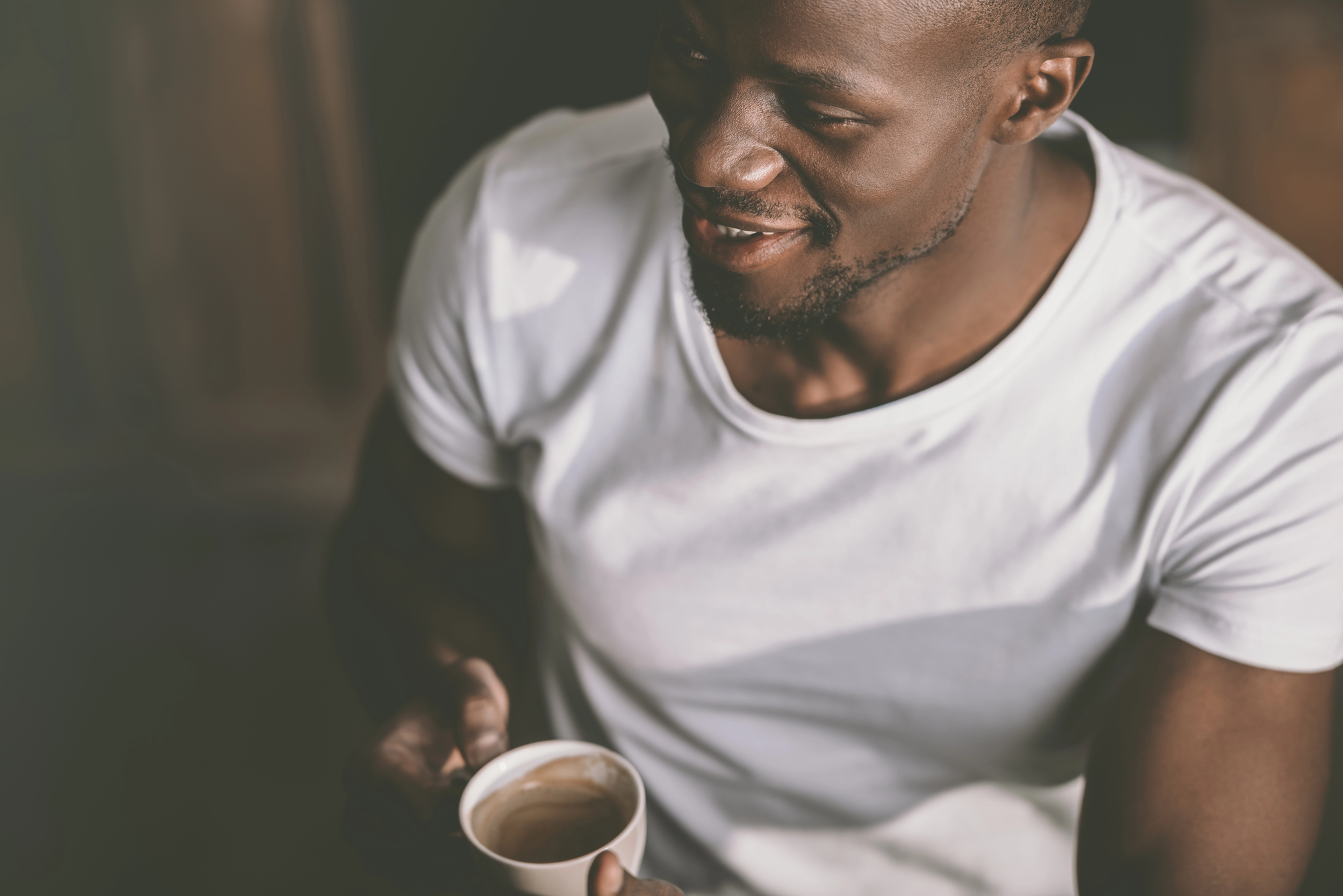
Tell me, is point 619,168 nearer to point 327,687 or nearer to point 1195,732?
point 1195,732

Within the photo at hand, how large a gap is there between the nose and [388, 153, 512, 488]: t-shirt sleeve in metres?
0.33

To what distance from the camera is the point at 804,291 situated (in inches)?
34.9

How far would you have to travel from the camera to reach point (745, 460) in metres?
0.99

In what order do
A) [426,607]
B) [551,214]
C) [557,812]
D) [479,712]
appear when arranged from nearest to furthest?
1. [557,812]
2. [479,712]
3. [551,214]
4. [426,607]

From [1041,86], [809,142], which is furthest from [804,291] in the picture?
[1041,86]

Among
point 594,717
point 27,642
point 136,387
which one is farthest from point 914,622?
point 136,387

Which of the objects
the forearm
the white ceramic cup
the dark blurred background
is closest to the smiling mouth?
the white ceramic cup

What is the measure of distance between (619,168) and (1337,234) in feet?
5.95

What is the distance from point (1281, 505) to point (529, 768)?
2.07ft

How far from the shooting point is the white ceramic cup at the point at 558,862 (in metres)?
0.73

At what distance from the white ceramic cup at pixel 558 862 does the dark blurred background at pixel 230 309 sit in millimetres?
1220

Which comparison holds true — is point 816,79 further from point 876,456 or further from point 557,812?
point 557,812

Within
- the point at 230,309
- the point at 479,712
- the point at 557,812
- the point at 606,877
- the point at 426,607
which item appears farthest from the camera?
the point at 230,309

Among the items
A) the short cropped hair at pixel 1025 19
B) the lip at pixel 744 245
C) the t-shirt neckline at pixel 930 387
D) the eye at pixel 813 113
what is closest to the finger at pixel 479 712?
the t-shirt neckline at pixel 930 387
